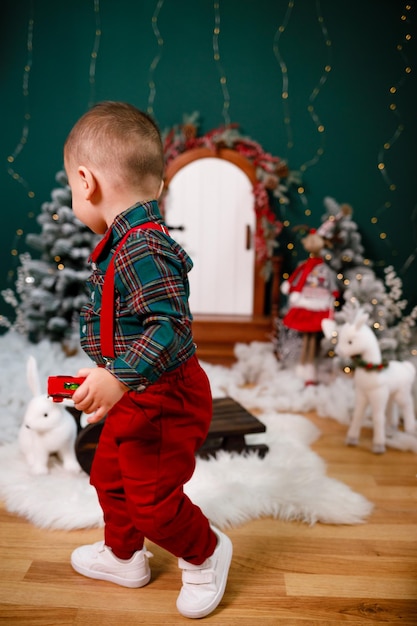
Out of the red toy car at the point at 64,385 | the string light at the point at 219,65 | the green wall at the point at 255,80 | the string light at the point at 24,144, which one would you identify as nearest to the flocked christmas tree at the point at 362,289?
the green wall at the point at 255,80

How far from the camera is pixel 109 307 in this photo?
3.26 feet

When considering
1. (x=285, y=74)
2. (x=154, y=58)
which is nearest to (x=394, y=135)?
(x=285, y=74)

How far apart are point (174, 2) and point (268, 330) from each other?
1.85m

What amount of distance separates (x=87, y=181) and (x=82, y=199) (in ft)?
0.14

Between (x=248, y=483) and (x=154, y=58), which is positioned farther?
(x=154, y=58)

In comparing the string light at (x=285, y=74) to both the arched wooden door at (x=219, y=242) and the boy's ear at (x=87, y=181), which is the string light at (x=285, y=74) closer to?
the arched wooden door at (x=219, y=242)

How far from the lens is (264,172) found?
301cm

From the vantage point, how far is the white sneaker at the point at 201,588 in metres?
1.12

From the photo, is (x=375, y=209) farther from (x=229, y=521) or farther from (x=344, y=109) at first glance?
(x=229, y=521)

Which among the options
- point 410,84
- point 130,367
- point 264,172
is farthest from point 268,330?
point 130,367

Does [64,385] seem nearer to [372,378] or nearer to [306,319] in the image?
[372,378]

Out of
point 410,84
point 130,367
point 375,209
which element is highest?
point 410,84

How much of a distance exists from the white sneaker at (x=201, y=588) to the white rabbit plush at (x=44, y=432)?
0.66 metres

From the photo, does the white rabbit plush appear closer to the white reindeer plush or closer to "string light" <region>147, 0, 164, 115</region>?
the white reindeer plush
